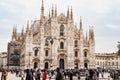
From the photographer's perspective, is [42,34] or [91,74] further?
[42,34]

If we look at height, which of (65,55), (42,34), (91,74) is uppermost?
(42,34)

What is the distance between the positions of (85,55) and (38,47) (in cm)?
1147

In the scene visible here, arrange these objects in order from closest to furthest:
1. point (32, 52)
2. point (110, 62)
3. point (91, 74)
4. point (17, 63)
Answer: point (91, 74) < point (32, 52) < point (17, 63) < point (110, 62)

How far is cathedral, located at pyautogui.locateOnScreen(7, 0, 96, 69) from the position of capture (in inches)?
2451

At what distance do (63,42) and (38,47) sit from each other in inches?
238

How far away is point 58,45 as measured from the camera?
6419 centimetres

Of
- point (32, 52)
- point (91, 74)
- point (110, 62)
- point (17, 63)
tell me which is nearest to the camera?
point (91, 74)

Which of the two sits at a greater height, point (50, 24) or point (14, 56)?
point (50, 24)

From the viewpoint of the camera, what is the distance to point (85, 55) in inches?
2598

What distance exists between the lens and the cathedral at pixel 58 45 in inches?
A: 2451

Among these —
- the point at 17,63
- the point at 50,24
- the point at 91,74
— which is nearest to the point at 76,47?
the point at 50,24

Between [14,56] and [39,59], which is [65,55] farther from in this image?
[14,56]

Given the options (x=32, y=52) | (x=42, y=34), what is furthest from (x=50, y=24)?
(x=32, y=52)

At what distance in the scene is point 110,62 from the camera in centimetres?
10456
